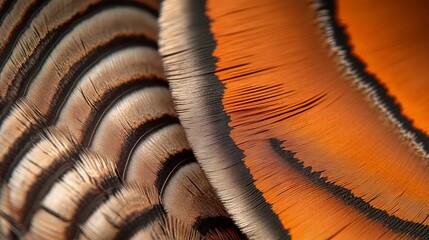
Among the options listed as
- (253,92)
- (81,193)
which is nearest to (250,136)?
(253,92)

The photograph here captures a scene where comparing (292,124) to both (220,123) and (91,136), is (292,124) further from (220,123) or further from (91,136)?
(91,136)

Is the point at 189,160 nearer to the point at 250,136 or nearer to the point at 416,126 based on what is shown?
the point at 250,136

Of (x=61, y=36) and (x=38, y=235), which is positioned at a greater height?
(x=61, y=36)

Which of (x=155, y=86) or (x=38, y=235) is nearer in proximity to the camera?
(x=38, y=235)

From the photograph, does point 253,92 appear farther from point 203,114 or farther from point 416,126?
point 416,126

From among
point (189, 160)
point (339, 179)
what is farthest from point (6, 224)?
point (339, 179)

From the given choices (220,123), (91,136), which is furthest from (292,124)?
(91,136)

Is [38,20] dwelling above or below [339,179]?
above

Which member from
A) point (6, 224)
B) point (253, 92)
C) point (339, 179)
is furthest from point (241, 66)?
point (6, 224)
